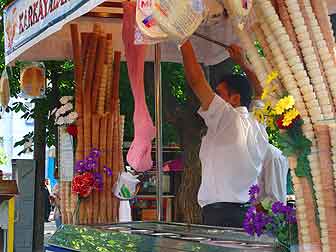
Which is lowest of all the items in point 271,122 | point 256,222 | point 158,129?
point 256,222

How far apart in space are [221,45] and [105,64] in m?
1.07

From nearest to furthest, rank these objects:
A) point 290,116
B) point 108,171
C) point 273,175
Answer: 1. point 290,116
2. point 273,175
3. point 108,171

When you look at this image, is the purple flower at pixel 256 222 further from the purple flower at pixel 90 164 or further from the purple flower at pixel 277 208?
the purple flower at pixel 90 164

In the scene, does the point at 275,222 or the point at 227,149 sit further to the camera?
the point at 227,149

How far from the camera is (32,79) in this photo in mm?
6781

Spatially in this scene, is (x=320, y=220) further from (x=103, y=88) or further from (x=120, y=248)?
(x=103, y=88)

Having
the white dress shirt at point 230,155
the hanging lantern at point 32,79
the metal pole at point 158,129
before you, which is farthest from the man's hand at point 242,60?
the hanging lantern at point 32,79

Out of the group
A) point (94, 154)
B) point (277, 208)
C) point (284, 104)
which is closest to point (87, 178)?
point (94, 154)

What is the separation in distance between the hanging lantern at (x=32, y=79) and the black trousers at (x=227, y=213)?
303 centimetres

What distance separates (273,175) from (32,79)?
10.7 feet

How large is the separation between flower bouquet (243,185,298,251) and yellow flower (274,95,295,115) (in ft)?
1.52

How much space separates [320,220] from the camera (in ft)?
7.86

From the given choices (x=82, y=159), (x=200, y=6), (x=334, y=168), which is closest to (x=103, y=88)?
(x=82, y=159)

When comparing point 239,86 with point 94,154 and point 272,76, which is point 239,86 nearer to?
point 94,154
